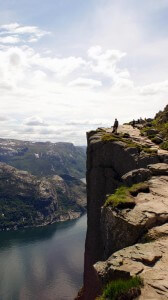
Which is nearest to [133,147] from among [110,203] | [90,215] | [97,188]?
[97,188]

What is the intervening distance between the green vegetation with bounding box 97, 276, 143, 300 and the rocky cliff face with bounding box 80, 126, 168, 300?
1.68ft

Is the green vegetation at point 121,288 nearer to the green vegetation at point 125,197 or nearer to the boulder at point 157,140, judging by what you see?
the green vegetation at point 125,197

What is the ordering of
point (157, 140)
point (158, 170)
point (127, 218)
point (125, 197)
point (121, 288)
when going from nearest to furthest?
point (121, 288) → point (127, 218) → point (125, 197) → point (158, 170) → point (157, 140)

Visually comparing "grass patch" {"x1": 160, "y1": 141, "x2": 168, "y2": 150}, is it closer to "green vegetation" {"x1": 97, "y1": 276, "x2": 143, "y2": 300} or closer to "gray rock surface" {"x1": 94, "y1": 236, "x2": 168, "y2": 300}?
"gray rock surface" {"x1": 94, "y1": 236, "x2": 168, "y2": 300}

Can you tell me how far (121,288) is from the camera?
1936cm

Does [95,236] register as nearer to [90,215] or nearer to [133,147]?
[90,215]

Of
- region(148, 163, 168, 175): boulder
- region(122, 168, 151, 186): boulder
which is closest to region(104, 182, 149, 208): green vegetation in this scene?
region(122, 168, 151, 186): boulder

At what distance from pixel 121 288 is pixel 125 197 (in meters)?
A: 17.5

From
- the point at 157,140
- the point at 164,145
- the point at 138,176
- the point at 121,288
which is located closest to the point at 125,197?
the point at 138,176

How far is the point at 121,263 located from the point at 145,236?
6115 millimetres

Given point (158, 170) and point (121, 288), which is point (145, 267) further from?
point (158, 170)

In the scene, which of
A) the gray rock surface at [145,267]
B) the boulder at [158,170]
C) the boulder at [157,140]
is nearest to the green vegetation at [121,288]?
the gray rock surface at [145,267]

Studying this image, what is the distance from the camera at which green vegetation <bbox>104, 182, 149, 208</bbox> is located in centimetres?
3444

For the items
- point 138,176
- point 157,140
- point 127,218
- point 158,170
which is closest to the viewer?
point 127,218
